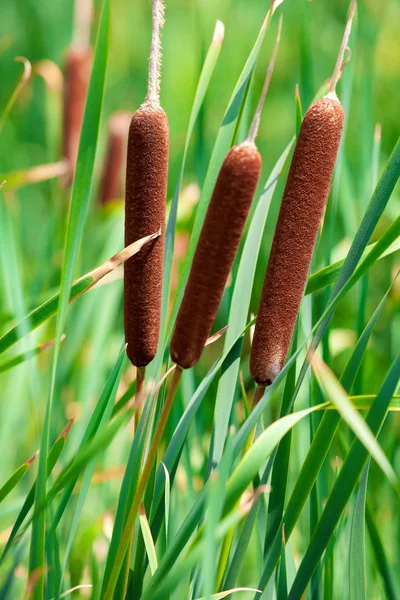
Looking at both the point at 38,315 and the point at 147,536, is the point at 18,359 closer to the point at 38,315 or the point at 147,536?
the point at 38,315

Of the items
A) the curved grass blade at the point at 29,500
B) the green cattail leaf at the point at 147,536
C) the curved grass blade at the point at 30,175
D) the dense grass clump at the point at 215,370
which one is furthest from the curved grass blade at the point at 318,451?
the curved grass blade at the point at 30,175

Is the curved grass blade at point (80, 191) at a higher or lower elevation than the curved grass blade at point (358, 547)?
higher

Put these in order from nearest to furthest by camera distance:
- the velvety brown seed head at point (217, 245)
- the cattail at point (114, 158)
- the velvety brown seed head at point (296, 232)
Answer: the velvety brown seed head at point (217, 245)
the velvety brown seed head at point (296, 232)
the cattail at point (114, 158)

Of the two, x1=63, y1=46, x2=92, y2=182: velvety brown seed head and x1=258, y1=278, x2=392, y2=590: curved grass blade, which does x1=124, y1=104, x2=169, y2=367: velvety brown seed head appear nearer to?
x1=258, y1=278, x2=392, y2=590: curved grass blade

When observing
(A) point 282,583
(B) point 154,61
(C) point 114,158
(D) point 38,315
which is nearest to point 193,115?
(B) point 154,61

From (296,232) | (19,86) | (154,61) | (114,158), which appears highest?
(114,158)

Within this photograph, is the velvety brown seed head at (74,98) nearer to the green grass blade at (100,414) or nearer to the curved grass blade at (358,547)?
the green grass blade at (100,414)
